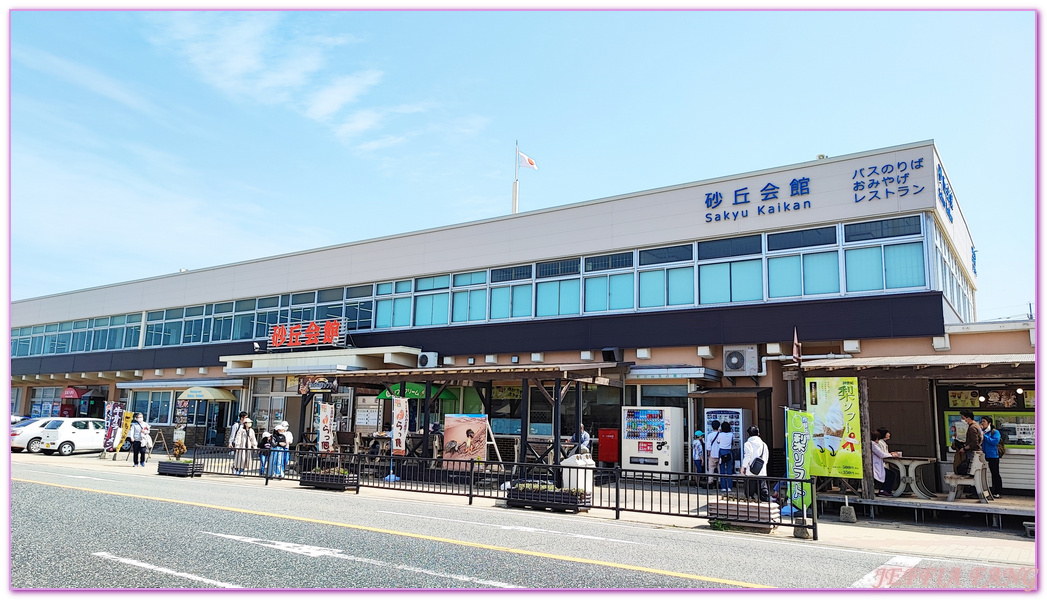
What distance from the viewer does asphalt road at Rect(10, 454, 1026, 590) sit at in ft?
23.7

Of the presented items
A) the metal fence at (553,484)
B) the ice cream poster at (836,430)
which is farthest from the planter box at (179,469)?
the ice cream poster at (836,430)

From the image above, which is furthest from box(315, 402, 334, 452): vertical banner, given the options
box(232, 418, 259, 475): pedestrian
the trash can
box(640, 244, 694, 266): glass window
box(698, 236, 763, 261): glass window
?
box(698, 236, 763, 261): glass window

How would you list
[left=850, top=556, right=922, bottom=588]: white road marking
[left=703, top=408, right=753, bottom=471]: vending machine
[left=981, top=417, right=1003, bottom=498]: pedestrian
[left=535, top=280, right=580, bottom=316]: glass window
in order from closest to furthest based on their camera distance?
[left=850, top=556, right=922, bottom=588]: white road marking → [left=981, top=417, right=1003, bottom=498]: pedestrian → [left=703, top=408, right=753, bottom=471]: vending machine → [left=535, top=280, right=580, bottom=316]: glass window

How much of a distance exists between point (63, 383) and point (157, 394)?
10830 millimetres

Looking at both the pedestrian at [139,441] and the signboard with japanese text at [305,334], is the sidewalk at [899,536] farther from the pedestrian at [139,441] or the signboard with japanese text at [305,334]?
the signboard with japanese text at [305,334]

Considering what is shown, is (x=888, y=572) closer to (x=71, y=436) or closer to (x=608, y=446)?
(x=608, y=446)

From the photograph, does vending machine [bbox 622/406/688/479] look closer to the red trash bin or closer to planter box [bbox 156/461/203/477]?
the red trash bin

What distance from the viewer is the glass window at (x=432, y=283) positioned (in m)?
27.3

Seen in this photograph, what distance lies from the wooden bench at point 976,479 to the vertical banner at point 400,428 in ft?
42.2

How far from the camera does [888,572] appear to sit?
833cm

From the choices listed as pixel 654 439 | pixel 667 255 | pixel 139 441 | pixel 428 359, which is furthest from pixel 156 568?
pixel 428 359

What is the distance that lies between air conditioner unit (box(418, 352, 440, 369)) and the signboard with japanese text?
3.94 m

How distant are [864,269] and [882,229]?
3.67 ft

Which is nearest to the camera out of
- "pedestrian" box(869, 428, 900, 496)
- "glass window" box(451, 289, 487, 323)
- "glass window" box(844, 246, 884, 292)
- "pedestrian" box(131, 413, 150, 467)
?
"pedestrian" box(869, 428, 900, 496)
